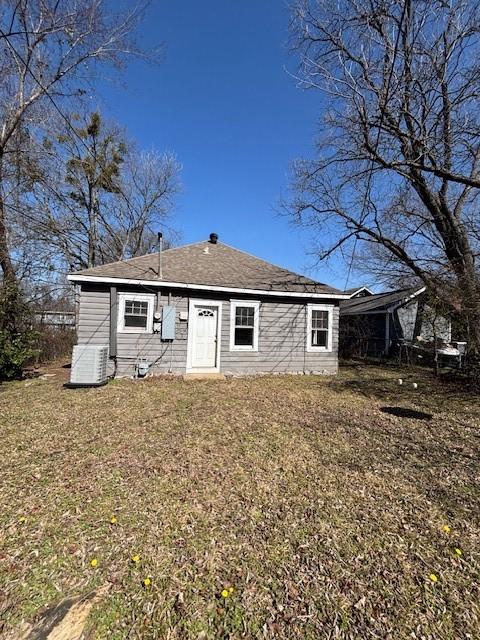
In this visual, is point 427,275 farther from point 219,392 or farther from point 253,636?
point 253,636

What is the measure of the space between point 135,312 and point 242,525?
276 inches

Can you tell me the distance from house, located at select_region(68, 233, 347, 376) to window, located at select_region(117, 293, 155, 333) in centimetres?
3

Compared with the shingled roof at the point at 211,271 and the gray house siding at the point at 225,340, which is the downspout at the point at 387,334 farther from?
the shingled roof at the point at 211,271

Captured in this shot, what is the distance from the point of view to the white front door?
30.6 ft

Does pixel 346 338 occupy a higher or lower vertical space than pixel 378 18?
lower

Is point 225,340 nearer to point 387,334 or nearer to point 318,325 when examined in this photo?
point 318,325

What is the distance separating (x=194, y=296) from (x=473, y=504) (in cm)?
754

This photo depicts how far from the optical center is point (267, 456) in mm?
4020

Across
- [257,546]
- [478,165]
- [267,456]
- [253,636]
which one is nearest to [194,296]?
[267,456]

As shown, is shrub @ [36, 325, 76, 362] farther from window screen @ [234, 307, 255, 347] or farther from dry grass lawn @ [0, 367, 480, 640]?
window screen @ [234, 307, 255, 347]

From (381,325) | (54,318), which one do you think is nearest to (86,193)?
(54,318)

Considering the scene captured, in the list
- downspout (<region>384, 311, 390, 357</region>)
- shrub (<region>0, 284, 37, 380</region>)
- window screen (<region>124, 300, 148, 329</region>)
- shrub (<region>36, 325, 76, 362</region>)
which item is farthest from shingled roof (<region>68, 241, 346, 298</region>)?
downspout (<region>384, 311, 390, 357</region>)

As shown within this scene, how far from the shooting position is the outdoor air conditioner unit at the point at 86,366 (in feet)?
24.5

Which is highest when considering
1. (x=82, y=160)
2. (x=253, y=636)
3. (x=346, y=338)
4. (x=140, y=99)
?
(x=82, y=160)
